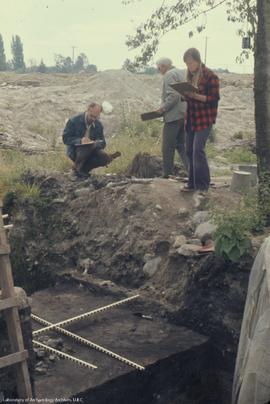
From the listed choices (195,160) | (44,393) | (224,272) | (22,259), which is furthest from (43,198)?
(44,393)

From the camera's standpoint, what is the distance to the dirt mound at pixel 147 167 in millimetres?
9672

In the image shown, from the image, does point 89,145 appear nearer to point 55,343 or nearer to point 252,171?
point 252,171

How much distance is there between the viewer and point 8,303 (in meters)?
4.22

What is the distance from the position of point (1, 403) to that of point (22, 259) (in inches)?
171

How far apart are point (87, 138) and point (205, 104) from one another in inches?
94.1

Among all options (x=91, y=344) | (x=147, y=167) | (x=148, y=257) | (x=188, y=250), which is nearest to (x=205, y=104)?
(x=188, y=250)

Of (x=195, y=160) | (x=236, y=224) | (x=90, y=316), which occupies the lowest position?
(x=90, y=316)

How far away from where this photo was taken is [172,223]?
759cm

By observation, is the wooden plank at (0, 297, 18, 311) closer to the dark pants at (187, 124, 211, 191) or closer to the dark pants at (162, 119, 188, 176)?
the dark pants at (187, 124, 211, 191)

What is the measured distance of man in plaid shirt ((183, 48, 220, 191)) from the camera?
273 inches

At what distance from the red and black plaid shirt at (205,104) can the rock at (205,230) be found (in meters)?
1.23

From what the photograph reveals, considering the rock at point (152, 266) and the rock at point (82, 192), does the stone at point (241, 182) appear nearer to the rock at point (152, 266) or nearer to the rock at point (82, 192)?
the rock at point (152, 266)

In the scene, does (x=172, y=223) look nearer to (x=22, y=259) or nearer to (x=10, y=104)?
(x=22, y=259)

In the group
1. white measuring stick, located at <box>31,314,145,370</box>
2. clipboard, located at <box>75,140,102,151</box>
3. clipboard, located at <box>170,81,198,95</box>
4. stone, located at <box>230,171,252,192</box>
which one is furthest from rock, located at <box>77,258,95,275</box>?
clipboard, located at <box>170,81,198,95</box>
